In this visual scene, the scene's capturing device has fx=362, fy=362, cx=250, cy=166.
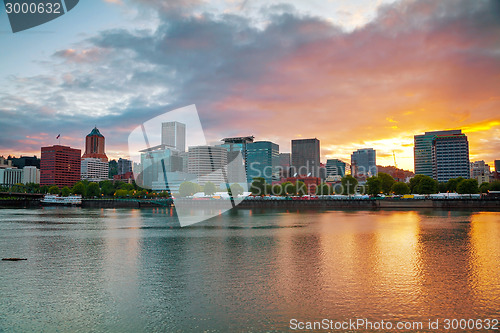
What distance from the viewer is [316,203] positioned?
5694 inches

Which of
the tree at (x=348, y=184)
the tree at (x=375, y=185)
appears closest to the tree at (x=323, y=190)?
the tree at (x=348, y=184)

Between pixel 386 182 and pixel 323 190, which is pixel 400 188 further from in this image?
pixel 323 190

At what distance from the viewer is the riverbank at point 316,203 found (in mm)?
115875

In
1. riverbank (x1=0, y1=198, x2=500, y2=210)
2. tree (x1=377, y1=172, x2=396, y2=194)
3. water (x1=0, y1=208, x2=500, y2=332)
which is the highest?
tree (x1=377, y1=172, x2=396, y2=194)

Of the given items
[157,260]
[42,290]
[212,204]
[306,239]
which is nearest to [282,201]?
[212,204]

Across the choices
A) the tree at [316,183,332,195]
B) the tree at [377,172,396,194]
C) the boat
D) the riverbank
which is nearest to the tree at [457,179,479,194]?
the riverbank

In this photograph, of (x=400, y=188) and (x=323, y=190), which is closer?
(x=400, y=188)

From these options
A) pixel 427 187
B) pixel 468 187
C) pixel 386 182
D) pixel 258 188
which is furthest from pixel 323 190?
pixel 468 187

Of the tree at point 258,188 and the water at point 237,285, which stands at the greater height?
the tree at point 258,188

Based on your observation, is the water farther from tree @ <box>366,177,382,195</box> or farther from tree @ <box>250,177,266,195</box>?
tree @ <box>250,177,266,195</box>

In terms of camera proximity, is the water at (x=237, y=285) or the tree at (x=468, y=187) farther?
the tree at (x=468, y=187)

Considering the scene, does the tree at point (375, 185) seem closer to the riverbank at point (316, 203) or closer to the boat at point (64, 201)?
the riverbank at point (316, 203)

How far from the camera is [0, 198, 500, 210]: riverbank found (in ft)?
380

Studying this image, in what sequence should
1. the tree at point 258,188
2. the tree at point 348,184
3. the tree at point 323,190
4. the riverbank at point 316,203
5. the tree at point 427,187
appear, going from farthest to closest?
the tree at point 323,190 → the tree at point 258,188 → the tree at point 348,184 → the tree at point 427,187 → the riverbank at point 316,203
